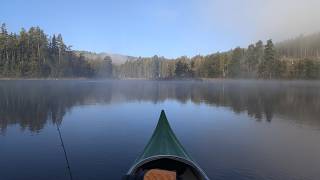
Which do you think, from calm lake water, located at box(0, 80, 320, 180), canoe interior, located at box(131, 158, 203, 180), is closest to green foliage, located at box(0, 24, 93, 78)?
calm lake water, located at box(0, 80, 320, 180)

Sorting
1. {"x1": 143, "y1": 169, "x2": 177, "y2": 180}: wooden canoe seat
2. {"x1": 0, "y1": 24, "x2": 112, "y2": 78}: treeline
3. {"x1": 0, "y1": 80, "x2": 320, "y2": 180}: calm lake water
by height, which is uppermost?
{"x1": 0, "y1": 24, "x2": 112, "y2": 78}: treeline

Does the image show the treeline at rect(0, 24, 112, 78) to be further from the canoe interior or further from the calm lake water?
the canoe interior

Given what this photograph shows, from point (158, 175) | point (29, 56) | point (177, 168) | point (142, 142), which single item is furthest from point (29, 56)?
point (158, 175)

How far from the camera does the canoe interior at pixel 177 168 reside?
54.6 feet

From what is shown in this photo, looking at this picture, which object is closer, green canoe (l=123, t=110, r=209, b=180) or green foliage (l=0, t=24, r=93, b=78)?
green canoe (l=123, t=110, r=209, b=180)

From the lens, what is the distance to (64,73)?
195 metres

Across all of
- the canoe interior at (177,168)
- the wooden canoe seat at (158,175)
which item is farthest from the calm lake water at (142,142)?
the wooden canoe seat at (158,175)

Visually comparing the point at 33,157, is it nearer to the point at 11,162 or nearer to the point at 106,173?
the point at 11,162

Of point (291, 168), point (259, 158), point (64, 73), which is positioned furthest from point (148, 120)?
point (64, 73)

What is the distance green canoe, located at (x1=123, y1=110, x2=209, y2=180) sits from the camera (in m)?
16.1

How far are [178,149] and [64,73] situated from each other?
185585 millimetres

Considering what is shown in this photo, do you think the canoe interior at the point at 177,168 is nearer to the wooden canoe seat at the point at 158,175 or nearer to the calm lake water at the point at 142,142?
the calm lake water at the point at 142,142

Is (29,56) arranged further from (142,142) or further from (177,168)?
(177,168)

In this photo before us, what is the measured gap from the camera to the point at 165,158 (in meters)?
17.6
